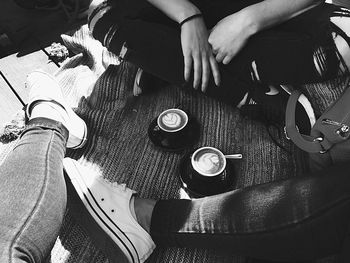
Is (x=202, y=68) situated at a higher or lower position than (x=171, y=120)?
higher

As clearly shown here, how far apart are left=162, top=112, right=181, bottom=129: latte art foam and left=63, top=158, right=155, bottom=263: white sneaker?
9.4 inches

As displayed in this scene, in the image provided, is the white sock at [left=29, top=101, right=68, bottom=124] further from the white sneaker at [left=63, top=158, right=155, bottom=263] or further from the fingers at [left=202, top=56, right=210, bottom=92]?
the fingers at [left=202, top=56, right=210, bottom=92]

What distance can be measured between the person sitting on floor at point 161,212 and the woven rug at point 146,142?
3.7 inches

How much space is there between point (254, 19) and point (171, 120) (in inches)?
15.0

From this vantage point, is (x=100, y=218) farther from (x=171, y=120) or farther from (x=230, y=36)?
(x=230, y=36)

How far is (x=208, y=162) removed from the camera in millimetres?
1040

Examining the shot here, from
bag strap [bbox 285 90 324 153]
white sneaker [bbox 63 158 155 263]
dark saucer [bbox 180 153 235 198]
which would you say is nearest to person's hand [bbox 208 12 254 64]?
bag strap [bbox 285 90 324 153]

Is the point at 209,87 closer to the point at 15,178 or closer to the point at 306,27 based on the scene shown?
the point at 306,27

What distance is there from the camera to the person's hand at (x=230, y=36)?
3.37 feet

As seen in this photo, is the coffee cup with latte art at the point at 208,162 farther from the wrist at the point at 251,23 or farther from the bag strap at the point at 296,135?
the wrist at the point at 251,23

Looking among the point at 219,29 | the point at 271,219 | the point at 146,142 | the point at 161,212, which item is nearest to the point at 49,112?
the point at 146,142

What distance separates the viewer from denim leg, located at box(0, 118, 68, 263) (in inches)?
28.7

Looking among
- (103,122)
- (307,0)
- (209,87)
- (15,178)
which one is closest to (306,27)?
(307,0)

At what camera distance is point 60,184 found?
0.88 meters
